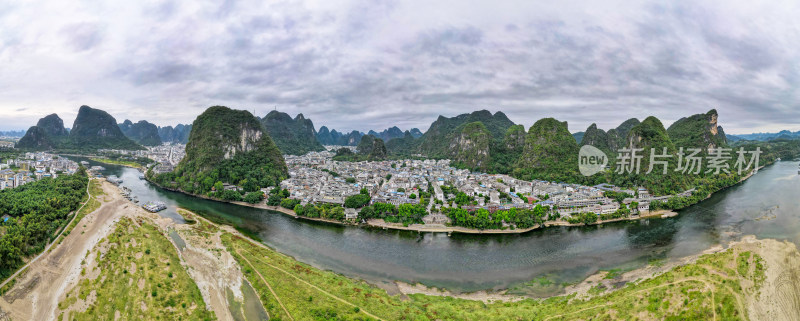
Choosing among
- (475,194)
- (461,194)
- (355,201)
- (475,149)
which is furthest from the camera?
(475,149)

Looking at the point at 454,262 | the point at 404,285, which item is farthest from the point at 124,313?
the point at 454,262

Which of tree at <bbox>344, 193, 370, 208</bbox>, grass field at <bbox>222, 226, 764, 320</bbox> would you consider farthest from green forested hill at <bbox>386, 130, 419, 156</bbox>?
grass field at <bbox>222, 226, 764, 320</bbox>

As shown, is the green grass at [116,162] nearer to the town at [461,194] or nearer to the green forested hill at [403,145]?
the town at [461,194]

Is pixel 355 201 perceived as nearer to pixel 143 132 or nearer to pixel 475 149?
pixel 475 149

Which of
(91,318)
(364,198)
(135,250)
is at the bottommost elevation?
(91,318)

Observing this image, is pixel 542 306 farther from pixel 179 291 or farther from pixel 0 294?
pixel 0 294

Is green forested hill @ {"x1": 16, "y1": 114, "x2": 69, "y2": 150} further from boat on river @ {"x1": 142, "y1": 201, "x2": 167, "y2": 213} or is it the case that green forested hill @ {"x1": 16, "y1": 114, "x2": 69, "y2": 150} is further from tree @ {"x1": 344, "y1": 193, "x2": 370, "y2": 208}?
tree @ {"x1": 344, "y1": 193, "x2": 370, "y2": 208}

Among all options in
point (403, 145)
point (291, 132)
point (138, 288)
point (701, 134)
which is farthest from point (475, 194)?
point (291, 132)
